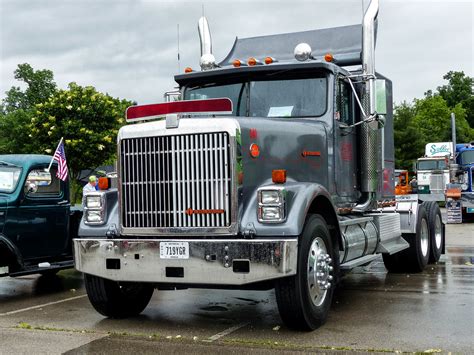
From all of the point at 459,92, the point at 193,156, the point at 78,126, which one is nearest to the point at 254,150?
the point at 193,156

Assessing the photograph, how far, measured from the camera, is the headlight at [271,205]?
231 inches

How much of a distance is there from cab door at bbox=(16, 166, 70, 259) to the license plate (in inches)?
133

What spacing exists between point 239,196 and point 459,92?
79436mm

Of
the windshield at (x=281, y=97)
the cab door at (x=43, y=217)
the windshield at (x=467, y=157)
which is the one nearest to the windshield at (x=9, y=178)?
the cab door at (x=43, y=217)

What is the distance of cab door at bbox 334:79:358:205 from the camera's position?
25.4 feet

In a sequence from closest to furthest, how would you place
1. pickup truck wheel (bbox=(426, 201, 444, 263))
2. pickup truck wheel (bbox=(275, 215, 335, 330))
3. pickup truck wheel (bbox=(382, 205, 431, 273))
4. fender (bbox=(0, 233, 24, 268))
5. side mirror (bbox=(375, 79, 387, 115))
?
1. pickup truck wheel (bbox=(275, 215, 335, 330))
2. side mirror (bbox=(375, 79, 387, 115))
3. fender (bbox=(0, 233, 24, 268))
4. pickup truck wheel (bbox=(382, 205, 431, 273))
5. pickup truck wheel (bbox=(426, 201, 444, 263))

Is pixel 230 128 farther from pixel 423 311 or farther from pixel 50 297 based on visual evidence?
pixel 50 297

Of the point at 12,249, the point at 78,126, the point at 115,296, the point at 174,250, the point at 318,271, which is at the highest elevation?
the point at 78,126

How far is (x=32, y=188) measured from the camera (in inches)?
362

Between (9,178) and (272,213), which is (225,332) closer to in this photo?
(272,213)

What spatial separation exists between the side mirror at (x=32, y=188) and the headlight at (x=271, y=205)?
173 inches

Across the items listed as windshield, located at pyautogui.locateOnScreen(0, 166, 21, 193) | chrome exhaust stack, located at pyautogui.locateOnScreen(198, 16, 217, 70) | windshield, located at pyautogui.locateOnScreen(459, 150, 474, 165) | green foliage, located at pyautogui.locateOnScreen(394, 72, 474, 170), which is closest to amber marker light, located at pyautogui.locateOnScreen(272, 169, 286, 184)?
chrome exhaust stack, located at pyautogui.locateOnScreen(198, 16, 217, 70)

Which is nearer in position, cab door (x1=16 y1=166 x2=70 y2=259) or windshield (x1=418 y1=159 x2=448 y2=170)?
cab door (x1=16 y1=166 x2=70 y2=259)

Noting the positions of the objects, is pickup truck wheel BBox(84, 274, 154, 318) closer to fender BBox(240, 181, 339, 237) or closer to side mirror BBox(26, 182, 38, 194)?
fender BBox(240, 181, 339, 237)
